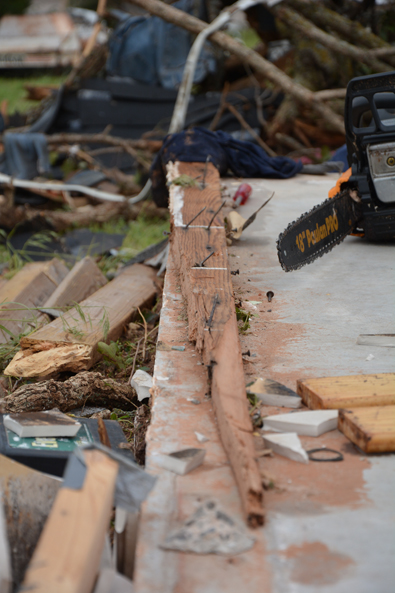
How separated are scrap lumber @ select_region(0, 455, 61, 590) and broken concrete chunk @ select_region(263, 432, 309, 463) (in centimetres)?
62

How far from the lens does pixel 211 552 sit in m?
1.27

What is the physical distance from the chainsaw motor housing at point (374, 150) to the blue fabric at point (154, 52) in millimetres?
6715

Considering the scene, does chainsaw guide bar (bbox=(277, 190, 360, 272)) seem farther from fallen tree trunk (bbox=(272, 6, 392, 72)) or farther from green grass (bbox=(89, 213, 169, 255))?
fallen tree trunk (bbox=(272, 6, 392, 72))

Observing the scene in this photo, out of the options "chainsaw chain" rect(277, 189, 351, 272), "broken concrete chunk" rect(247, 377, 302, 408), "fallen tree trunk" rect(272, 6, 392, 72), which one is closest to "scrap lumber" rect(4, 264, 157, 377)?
"chainsaw chain" rect(277, 189, 351, 272)

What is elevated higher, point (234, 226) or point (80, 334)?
point (234, 226)

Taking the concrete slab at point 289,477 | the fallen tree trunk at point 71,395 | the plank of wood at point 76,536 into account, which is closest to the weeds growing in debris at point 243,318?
the concrete slab at point 289,477

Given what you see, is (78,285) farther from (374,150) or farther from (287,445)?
(287,445)

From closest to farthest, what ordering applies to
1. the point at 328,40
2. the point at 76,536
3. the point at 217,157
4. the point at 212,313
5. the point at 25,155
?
the point at 76,536, the point at 212,313, the point at 217,157, the point at 328,40, the point at 25,155

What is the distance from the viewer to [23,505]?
1472mm

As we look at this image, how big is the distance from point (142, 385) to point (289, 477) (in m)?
1.06

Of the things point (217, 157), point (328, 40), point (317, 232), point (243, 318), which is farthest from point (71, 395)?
point (328, 40)

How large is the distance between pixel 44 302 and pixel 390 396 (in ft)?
8.66

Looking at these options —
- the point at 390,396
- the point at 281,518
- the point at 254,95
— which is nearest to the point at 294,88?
the point at 254,95

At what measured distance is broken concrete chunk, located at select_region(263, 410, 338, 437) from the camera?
169 centimetres
